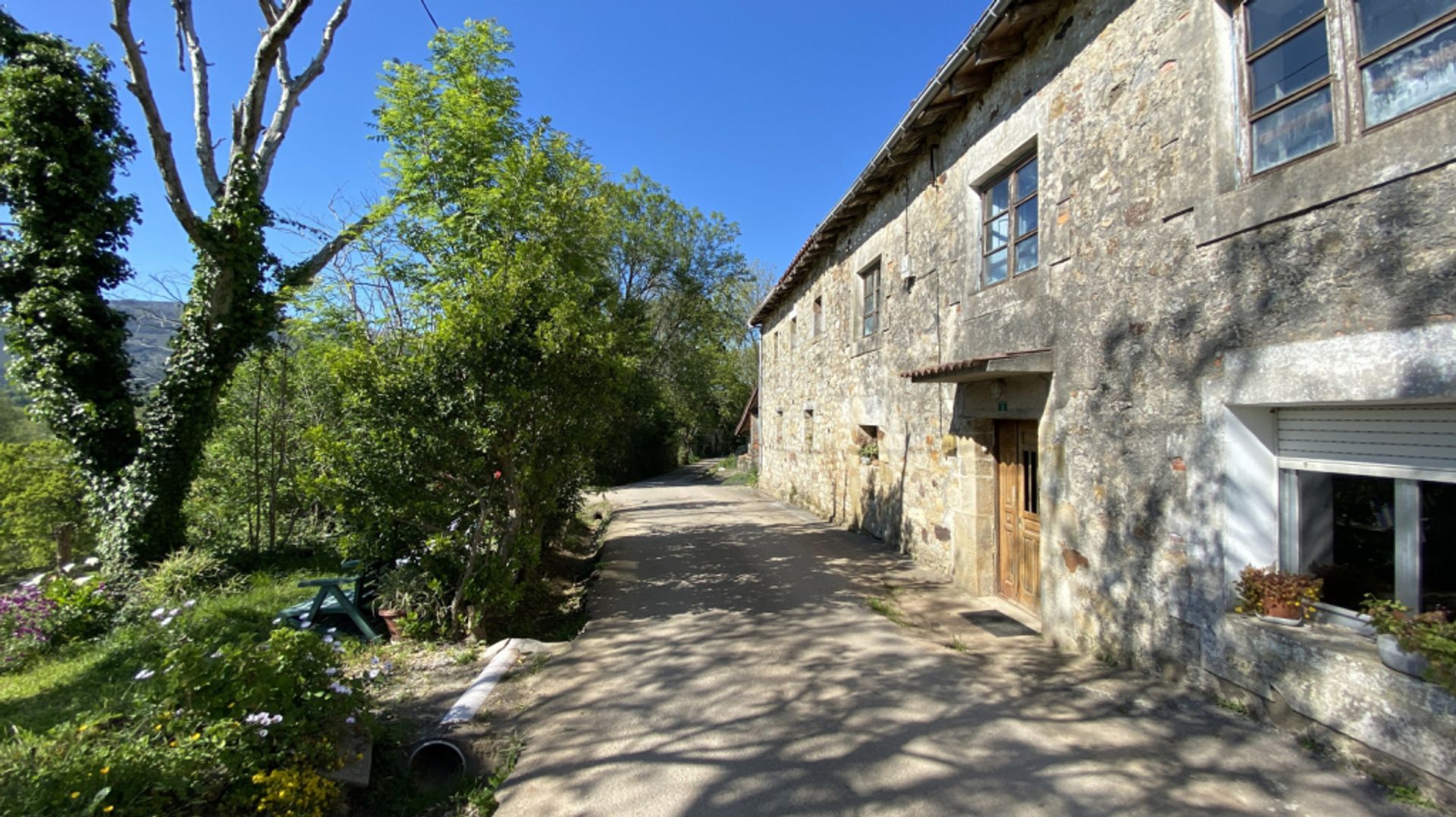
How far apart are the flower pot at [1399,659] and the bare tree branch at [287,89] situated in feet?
40.5

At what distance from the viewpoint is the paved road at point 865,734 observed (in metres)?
2.84

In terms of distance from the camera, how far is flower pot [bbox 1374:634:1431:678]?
258cm

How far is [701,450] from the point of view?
4531 centimetres

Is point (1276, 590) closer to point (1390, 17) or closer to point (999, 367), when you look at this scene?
point (999, 367)

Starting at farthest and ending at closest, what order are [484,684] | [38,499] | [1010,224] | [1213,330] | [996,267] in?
1. [38,499]
2. [996,267]
3. [1010,224]
4. [484,684]
5. [1213,330]

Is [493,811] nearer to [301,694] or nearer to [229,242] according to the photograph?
[301,694]

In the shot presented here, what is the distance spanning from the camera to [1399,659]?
266cm

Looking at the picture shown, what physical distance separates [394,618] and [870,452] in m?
6.65

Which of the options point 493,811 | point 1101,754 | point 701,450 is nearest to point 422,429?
point 493,811

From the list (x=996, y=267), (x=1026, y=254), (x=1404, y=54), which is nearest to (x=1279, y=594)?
(x=1404, y=54)

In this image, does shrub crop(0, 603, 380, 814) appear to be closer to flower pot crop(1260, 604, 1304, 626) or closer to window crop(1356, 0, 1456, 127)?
flower pot crop(1260, 604, 1304, 626)

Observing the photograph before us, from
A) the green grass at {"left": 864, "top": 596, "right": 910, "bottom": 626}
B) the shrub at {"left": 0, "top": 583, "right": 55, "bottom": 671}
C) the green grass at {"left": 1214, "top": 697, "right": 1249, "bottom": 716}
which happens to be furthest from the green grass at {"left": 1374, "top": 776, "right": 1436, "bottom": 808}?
the shrub at {"left": 0, "top": 583, "right": 55, "bottom": 671}

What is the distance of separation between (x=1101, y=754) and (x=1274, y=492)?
167cm

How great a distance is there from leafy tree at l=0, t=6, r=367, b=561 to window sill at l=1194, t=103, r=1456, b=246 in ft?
32.3
